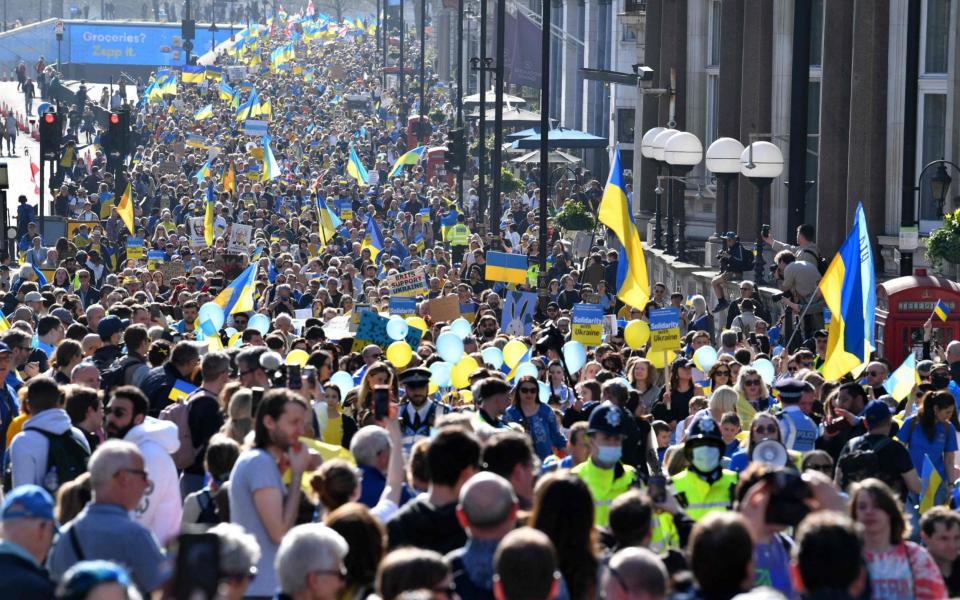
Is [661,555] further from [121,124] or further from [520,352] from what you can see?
[121,124]

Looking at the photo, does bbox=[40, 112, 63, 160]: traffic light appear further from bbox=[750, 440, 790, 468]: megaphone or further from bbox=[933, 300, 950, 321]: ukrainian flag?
bbox=[750, 440, 790, 468]: megaphone

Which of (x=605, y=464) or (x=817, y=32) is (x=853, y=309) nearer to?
(x=605, y=464)

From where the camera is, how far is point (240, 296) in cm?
1938

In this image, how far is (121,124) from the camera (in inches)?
1286

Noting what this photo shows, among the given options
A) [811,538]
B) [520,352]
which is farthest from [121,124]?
[811,538]

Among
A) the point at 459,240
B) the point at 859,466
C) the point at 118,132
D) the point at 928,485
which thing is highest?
the point at 118,132

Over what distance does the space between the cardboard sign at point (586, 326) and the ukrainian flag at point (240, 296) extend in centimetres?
315

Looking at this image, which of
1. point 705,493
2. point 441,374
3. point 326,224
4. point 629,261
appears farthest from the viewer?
point 326,224

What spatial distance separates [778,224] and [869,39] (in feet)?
20.3

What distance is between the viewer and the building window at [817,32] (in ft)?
98.1

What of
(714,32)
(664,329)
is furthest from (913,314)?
(714,32)

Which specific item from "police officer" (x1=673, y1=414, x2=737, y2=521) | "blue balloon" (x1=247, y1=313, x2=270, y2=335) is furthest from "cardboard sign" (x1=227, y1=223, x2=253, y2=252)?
"police officer" (x1=673, y1=414, x2=737, y2=521)

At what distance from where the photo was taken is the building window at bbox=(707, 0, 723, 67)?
36.5 metres

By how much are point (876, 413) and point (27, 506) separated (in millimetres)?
5315
